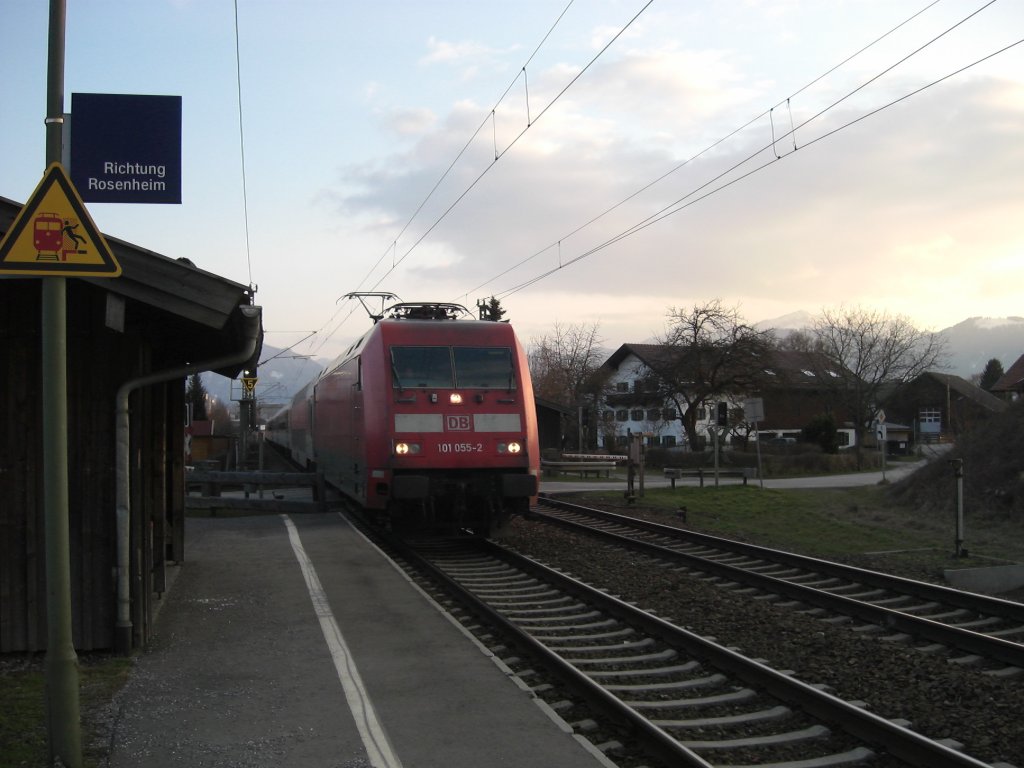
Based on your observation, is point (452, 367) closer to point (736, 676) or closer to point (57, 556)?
point (736, 676)

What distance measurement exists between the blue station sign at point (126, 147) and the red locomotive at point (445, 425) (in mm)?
6046

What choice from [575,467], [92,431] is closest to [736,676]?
[92,431]

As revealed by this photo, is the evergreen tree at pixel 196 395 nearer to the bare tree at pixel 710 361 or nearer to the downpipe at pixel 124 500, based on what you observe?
the bare tree at pixel 710 361

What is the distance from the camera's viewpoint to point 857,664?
7.16m

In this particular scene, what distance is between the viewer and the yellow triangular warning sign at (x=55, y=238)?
465 centimetres

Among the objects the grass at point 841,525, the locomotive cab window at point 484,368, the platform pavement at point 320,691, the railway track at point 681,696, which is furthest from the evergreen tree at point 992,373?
the platform pavement at point 320,691

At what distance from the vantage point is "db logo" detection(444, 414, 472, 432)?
41.5 ft

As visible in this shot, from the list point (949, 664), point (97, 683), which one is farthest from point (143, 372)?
point (949, 664)

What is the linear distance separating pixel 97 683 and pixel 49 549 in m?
Result: 1.99

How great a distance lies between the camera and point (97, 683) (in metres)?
6.24

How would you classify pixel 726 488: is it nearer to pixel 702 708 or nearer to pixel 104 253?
pixel 702 708

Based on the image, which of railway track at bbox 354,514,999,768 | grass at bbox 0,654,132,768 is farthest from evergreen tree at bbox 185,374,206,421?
grass at bbox 0,654,132,768

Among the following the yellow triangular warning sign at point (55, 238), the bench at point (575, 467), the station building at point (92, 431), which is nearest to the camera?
the yellow triangular warning sign at point (55, 238)

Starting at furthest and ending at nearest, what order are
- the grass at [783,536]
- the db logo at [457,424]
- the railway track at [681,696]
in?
the db logo at [457,424] < the grass at [783,536] < the railway track at [681,696]
